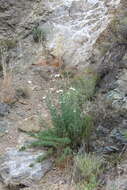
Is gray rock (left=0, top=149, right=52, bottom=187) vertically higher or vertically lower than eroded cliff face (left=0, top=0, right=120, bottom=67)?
lower

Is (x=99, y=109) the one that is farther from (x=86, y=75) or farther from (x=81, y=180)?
(x=86, y=75)

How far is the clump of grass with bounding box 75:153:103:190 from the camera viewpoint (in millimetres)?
4051

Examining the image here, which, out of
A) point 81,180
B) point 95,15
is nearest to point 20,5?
point 95,15

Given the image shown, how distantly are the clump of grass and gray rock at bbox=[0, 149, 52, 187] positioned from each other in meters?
0.45

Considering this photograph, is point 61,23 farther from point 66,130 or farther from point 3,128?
point 66,130

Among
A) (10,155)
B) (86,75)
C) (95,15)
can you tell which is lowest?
(10,155)

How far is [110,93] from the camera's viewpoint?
4812 mm

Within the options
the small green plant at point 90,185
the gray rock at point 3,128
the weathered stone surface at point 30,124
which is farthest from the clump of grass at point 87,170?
the gray rock at point 3,128

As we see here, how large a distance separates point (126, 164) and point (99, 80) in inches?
63.6

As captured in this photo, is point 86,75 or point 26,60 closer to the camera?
point 86,75

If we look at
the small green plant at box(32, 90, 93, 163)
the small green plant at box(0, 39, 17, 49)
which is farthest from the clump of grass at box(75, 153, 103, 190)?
the small green plant at box(0, 39, 17, 49)

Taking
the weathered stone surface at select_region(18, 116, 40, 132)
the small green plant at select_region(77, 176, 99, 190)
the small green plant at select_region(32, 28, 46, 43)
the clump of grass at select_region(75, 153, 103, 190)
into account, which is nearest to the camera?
the small green plant at select_region(77, 176, 99, 190)

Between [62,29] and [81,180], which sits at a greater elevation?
[62,29]

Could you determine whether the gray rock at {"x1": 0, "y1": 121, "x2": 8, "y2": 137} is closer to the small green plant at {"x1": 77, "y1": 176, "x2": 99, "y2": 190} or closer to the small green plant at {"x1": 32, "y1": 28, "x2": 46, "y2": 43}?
the small green plant at {"x1": 77, "y1": 176, "x2": 99, "y2": 190}
